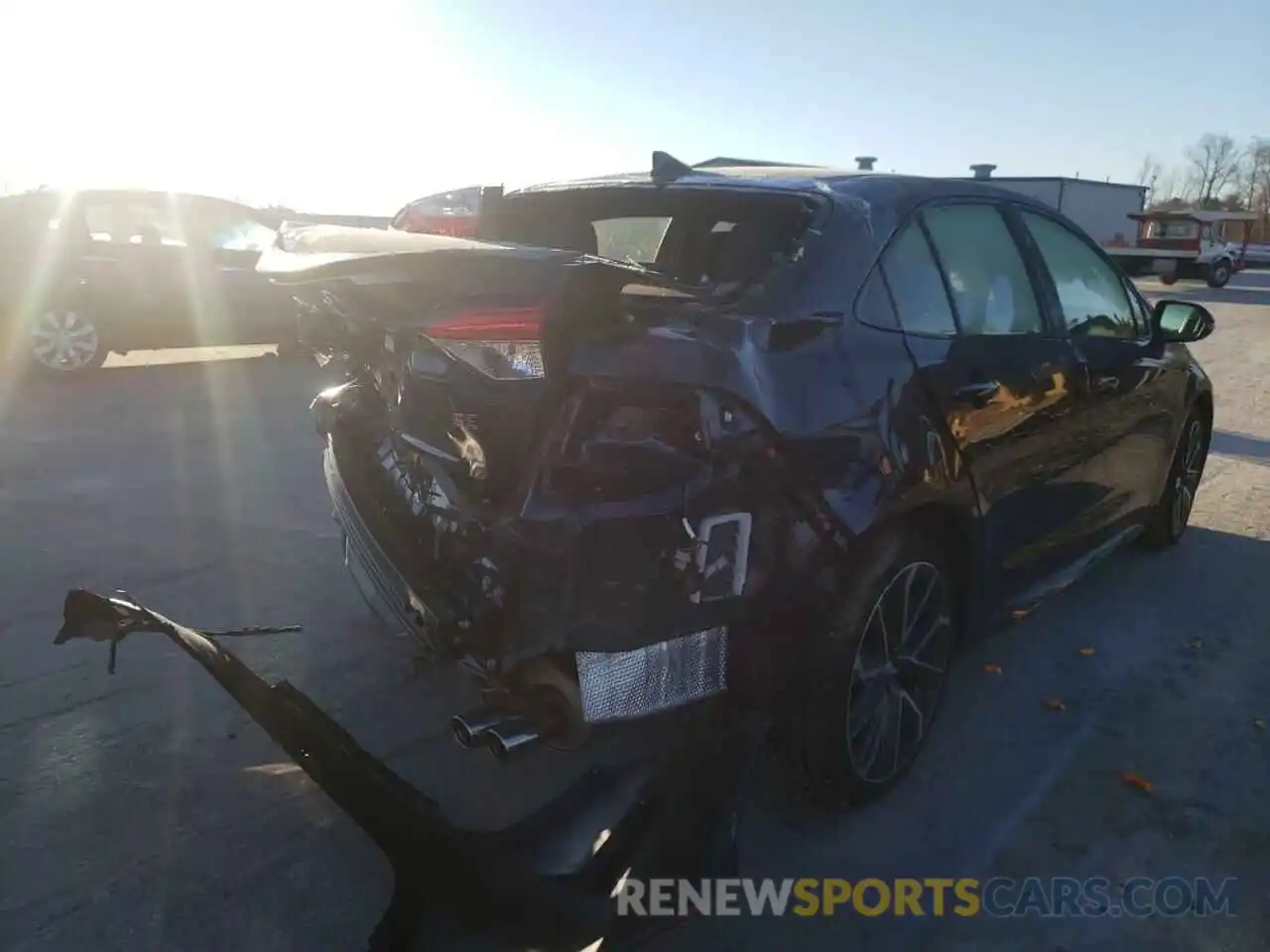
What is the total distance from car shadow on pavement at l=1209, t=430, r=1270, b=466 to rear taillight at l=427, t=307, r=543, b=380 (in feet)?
22.6

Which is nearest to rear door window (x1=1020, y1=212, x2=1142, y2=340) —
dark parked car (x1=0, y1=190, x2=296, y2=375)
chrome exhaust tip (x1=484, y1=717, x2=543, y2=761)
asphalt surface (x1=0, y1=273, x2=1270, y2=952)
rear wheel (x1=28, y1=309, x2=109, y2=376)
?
asphalt surface (x1=0, y1=273, x2=1270, y2=952)

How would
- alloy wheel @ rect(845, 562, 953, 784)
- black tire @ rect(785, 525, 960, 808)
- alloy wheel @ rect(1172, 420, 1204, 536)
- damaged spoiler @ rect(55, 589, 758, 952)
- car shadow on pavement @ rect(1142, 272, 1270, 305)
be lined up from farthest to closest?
car shadow on pavement @ rect(1142, 272, 1270, 305) → alloy wheel @ rect(1172, 420, 1204, 536) → alloy wheel @ rect(845, 562, 953, 784) → black tire @ rect(785, 525, 960, 808) → damaged spoiler @ rect(55, 589, 758, 952)

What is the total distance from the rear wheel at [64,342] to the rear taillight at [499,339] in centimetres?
863

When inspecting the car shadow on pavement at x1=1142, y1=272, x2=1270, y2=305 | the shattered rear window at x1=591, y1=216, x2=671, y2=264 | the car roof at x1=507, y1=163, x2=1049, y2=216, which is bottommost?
the car shadow on pavement at x1=1142, y1=272, x2=1270, y2=305

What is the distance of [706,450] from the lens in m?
2.48

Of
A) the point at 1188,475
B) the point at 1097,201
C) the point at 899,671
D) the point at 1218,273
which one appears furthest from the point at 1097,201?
the point at 899,671

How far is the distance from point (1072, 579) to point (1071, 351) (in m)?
0.92

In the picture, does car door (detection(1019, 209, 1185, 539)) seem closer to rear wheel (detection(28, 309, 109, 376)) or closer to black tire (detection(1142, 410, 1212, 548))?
black tire (detection(1142, 410, 1212, 548))

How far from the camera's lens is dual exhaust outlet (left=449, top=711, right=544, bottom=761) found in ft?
7.80

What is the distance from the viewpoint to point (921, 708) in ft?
10.7

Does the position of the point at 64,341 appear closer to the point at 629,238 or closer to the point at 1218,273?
the point at 629,238

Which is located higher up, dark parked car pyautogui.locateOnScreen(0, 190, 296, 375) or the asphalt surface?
dark parked car pyautogui.locateOnScreen(0, 190, 296, 375)

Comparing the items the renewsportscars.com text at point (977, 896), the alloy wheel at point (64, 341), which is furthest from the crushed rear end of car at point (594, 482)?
the alloy wheel at point (64, 341)

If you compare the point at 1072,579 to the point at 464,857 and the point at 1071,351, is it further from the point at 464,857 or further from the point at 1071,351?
the point at 464,857
